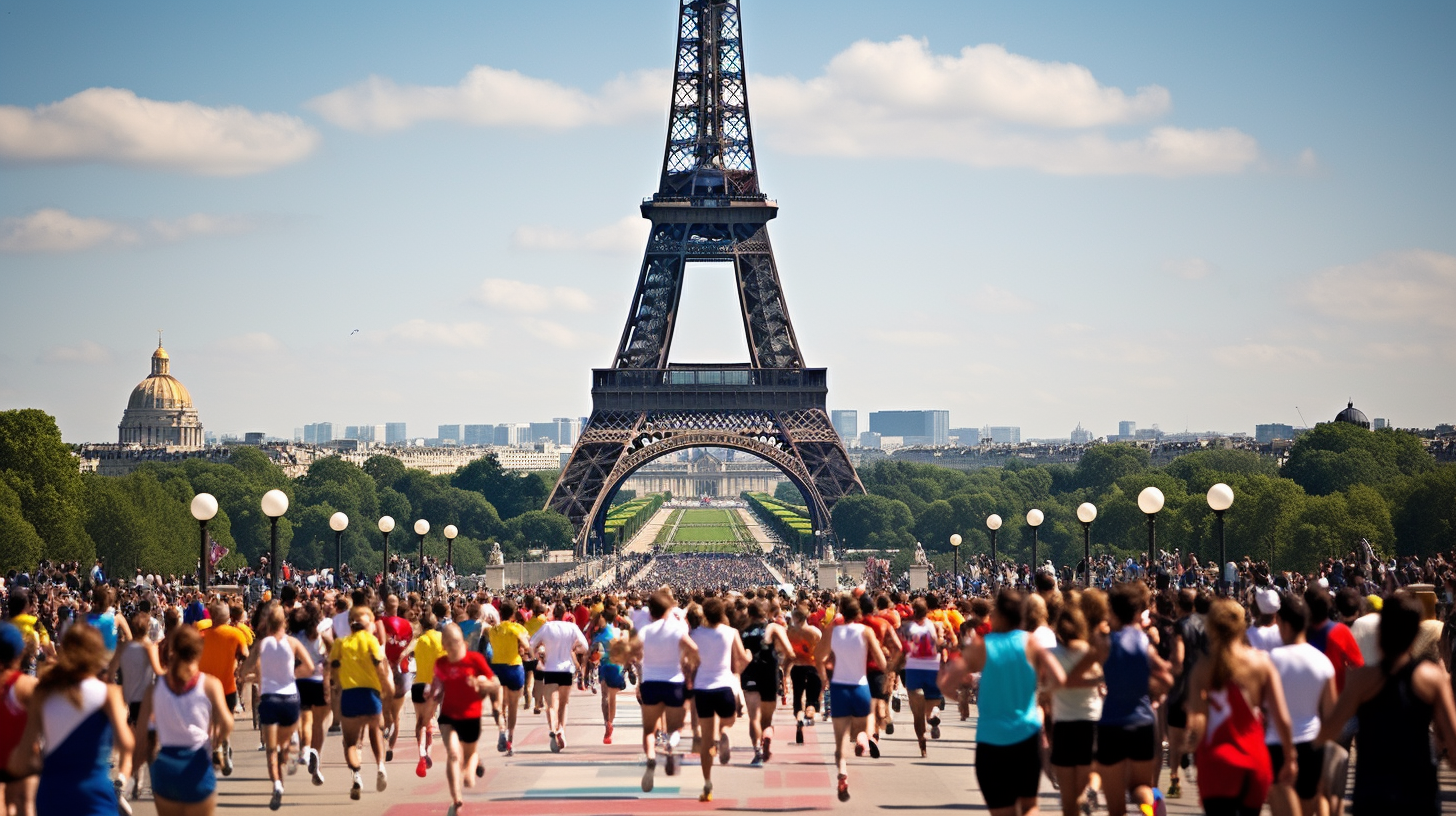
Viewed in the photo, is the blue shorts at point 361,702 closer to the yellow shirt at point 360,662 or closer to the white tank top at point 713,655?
the yellow shirt at point 360,662

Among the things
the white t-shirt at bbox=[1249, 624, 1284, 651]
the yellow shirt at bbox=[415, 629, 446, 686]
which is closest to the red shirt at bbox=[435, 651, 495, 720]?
the yellow shirt at bbox=[415, 629, 446, 686]

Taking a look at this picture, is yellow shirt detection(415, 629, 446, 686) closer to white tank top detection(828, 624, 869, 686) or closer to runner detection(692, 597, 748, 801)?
runner detection(692, 597, 748, 801)

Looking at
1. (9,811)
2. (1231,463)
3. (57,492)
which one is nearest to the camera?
(9,811)

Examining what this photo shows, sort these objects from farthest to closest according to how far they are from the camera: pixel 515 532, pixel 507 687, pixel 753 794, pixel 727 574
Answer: pixel 515 532 → pixel 727 574 → pixel 507 687 → pixel 753 794

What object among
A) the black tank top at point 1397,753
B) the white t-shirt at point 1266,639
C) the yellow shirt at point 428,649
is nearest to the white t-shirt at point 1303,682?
the black tank top at point 1397,753

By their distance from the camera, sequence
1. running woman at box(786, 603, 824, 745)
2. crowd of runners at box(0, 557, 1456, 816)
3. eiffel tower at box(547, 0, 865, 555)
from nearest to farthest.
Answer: crowd of runners at box(0, 557, 1456, 816) < running woman at box(786, 603, 824, 745) < eiffel tower at box(547, 0, 865, 555)

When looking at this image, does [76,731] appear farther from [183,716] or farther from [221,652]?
[221,652]

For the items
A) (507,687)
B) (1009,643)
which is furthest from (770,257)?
(1009,643)

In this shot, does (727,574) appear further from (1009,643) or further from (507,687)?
(1009,643)
